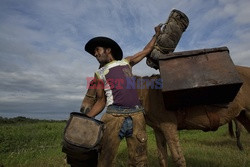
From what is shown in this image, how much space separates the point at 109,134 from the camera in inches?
132

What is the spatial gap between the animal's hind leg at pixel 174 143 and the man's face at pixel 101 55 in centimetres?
173

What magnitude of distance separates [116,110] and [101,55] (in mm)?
934

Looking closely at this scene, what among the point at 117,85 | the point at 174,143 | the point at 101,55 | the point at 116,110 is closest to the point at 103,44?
the point at 101,55

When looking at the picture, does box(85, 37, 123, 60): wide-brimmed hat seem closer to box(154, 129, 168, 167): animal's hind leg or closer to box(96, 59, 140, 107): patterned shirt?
box(96, 59, 140, 107): patterned shirt

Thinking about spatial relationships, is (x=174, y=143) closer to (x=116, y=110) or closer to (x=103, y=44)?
(x=116, y=110)

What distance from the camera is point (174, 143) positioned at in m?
4.27

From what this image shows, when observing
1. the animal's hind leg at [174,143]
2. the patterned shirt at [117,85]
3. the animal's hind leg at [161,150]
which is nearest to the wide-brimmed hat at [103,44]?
the patterned shirt at [117,85]

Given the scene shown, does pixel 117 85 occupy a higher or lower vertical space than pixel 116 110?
higher

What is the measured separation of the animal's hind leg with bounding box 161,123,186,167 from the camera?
4.20 metres

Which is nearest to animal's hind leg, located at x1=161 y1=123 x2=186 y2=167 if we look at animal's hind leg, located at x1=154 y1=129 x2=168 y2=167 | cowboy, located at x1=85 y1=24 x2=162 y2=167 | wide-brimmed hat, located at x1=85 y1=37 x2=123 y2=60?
animal's hind leg, located at x1=154 y1=129 x2=168 y2=167

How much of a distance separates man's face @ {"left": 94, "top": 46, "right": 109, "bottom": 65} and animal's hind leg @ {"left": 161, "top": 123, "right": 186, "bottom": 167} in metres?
1.73

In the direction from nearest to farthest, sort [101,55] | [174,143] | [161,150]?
[101,55], [174,143], [161,150]

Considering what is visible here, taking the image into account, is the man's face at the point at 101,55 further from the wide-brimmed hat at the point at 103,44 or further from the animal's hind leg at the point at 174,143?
the animal's hind leg at the point at 174,143

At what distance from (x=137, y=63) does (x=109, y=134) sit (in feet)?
4.52
